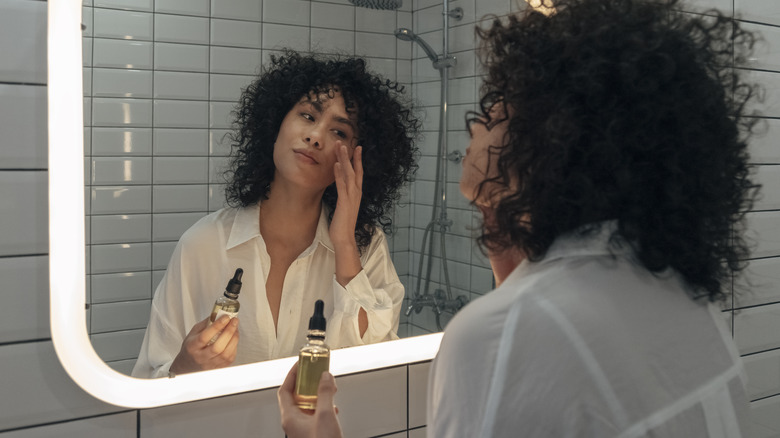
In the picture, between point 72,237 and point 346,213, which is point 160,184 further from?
point 346,213

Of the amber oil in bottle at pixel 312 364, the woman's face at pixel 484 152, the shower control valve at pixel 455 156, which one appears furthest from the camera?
the shower control valve at pixel 455 156

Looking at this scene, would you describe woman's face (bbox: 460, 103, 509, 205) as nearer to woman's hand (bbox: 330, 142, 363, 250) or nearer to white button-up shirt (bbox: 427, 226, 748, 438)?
white button-up shirt (bbox: 427, 226, 748, 438)

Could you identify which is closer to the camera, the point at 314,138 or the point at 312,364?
the point at 312,364

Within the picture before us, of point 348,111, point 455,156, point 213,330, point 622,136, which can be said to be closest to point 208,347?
point 213,330

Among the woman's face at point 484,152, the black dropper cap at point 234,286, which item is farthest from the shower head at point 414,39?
the black dropper cap at point 234,286

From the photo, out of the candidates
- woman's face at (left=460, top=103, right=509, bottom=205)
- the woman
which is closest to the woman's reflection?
woman's face at (left=460, top=103, right=509, bottom=205)

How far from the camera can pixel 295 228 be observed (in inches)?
42.8

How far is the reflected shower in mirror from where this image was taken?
91cm

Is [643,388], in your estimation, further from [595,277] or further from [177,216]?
[177,216]

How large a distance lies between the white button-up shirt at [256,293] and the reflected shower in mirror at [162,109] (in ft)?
0.05

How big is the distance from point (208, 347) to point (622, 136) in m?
0.68

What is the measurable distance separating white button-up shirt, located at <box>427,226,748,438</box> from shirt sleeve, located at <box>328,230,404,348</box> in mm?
479

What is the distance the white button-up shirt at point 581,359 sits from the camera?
566 millimetres

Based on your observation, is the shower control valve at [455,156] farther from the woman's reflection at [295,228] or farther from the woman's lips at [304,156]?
the woman's lips at [304,156]
